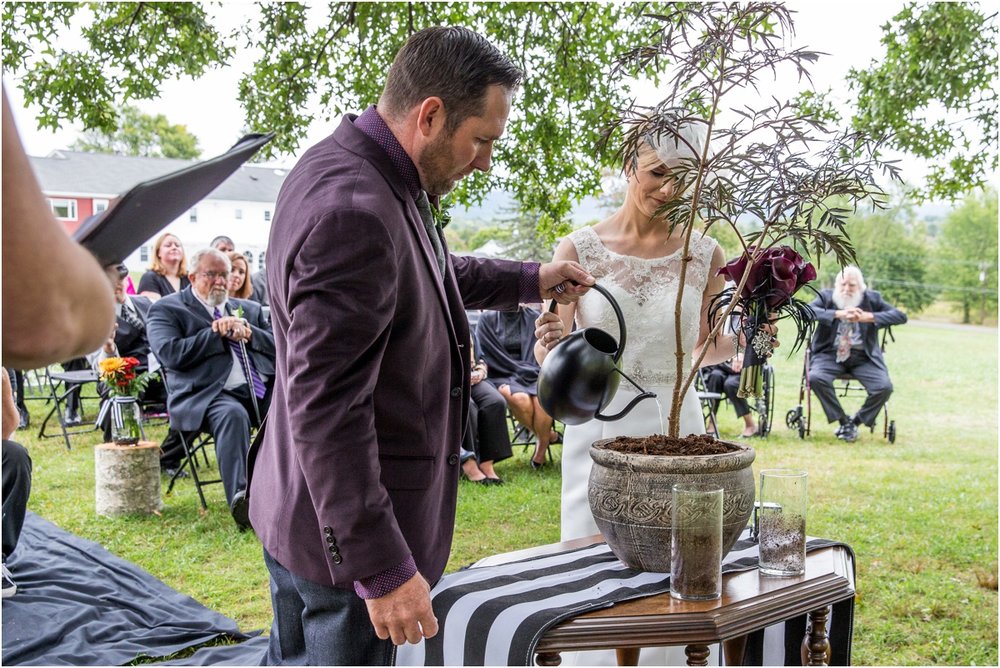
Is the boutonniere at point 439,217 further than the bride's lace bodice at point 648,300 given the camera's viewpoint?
No

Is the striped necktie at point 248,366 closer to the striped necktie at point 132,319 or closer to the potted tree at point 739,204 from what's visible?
the striped necktie at point 132,319

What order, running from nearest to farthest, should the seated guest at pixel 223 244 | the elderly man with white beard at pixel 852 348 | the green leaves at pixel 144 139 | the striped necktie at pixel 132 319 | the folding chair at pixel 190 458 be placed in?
the folding chair at pixel 190 458 → the striped necktie at pixel 132 319 → the seated guest at pixel 223 244 → the elderly man with white beard at pixel 852 348 → the green leaves at pixel 144 139

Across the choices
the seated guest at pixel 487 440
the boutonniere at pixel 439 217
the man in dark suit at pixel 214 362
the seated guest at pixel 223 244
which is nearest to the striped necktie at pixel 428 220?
the boutonniere at pixel 439 217

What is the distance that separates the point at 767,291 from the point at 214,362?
385 cm

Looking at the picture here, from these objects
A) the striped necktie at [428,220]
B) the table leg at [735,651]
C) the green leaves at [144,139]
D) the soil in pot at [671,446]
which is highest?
the green leaves at [144,139]

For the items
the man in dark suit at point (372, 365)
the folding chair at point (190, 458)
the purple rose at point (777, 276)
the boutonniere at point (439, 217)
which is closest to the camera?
the man in dark suit at point (372, 365)

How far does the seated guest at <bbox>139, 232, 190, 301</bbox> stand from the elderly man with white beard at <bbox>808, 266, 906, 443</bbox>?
5033 millimetres

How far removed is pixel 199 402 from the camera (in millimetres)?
4809

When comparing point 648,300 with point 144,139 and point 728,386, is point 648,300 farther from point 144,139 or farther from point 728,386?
point 144,139

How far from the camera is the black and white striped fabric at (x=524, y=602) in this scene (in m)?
1.42

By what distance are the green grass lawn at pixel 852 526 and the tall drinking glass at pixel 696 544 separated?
1.91m

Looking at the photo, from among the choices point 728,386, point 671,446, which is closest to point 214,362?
point 671,446

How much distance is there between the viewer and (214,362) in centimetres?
491

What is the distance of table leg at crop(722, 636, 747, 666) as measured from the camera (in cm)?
176
